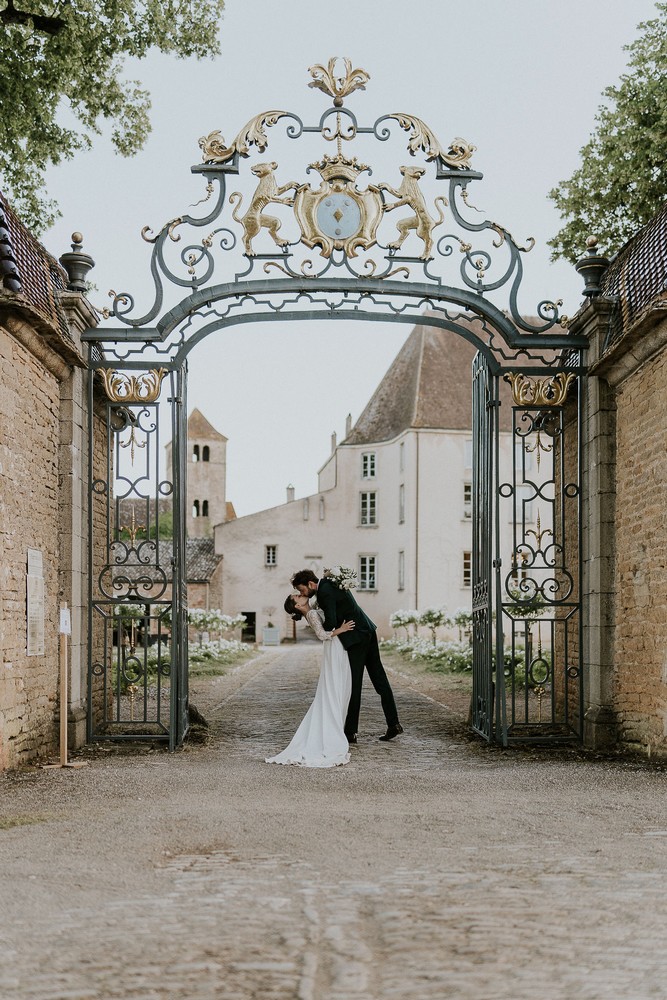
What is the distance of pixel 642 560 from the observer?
906 cm

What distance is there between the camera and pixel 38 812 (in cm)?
672

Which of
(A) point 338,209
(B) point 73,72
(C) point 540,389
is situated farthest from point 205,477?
(A) point 338,209

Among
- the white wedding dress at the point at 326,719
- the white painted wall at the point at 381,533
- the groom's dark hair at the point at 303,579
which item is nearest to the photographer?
the white wedding dress at the point at 326,719

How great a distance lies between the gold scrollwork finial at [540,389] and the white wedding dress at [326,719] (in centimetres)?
295

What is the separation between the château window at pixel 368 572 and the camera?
1695 inches

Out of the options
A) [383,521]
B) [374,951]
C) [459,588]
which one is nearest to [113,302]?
[374,951]

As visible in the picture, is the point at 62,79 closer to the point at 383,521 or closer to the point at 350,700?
the point at 350,700

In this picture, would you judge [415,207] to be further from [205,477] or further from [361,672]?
[205,477]

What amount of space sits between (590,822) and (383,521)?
36656 mm

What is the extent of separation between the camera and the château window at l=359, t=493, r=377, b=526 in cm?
4397

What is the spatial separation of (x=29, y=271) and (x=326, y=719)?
187 inches

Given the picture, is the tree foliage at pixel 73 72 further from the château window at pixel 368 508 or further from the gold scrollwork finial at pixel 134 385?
the château window at pixel 368 508

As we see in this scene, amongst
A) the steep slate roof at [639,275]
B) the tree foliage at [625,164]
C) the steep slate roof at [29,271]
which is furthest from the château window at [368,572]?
the steep slate roof at [29,271]

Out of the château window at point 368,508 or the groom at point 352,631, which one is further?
the château window at point 368,508
